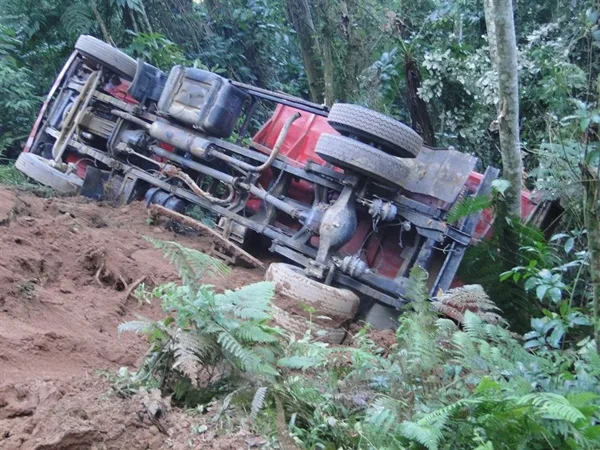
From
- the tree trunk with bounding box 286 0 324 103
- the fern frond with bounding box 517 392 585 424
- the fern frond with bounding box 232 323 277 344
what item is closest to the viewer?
the fern frond with bounding box 517 392 585 424

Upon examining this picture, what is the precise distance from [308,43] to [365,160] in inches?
225

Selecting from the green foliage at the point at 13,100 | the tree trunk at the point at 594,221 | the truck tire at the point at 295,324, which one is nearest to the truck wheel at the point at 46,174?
the green foliage at the point at 13,100

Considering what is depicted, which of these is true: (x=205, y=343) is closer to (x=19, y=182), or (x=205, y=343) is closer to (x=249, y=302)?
(x=249, y=302)

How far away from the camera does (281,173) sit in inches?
239

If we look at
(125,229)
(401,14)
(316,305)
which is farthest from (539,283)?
(401,14)

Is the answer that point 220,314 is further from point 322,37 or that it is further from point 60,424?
point 322,37

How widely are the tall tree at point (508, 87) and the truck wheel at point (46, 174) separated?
4414 millimetres

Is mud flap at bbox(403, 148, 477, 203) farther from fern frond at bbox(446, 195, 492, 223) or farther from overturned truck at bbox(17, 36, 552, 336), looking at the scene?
fern frond at bbox(446, 195, 492, 223)

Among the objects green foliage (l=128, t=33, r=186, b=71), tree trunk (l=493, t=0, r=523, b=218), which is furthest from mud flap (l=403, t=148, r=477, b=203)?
green foliage (l=128, t=33, r=186, b=71)

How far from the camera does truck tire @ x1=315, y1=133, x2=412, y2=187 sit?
16.7 feet

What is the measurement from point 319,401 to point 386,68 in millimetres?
7188

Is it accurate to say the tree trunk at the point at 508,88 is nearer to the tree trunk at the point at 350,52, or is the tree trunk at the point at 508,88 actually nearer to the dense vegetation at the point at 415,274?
the dense vegetation at the point at 415,274

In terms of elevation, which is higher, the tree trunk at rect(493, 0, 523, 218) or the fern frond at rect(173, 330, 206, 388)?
the tree trunk at rect(493, 0, 523, 218)

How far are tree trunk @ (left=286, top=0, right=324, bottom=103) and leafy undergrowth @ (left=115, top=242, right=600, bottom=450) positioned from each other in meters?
7.41
